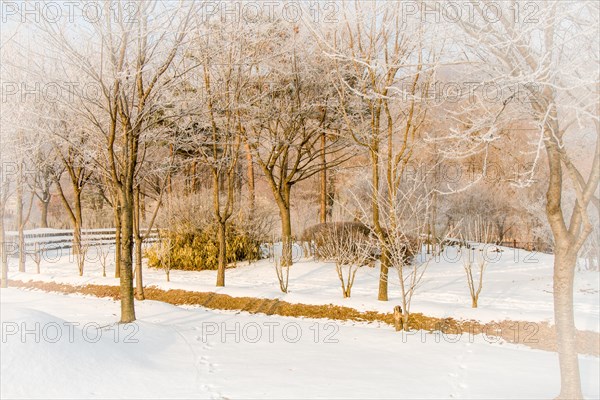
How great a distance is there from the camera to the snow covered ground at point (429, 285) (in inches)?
368

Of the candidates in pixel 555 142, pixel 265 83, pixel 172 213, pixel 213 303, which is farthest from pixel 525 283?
pixel 172 213

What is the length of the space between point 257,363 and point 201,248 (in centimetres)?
983

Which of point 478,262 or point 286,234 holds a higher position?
point 286,234

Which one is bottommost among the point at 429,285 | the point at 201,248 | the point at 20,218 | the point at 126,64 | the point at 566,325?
the point at 429,285

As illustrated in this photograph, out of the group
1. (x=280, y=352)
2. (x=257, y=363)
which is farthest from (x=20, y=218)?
(x=257, y=363)

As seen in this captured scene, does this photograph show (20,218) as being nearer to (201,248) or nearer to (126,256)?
(201,248)

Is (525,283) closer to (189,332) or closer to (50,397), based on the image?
(189,332)

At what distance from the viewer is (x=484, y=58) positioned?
5.30m

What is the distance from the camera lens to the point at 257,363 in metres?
6.62


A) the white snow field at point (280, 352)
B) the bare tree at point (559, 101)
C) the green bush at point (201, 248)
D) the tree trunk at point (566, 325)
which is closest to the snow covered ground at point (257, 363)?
the white snow field at point (280, 352)

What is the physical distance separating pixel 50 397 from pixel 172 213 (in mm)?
11682

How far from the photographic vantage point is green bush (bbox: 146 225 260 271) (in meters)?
16.0

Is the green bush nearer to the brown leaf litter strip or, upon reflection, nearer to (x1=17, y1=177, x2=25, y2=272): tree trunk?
the brown leaf litter strip

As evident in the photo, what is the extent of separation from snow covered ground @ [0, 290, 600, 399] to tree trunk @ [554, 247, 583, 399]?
533 millimetres
